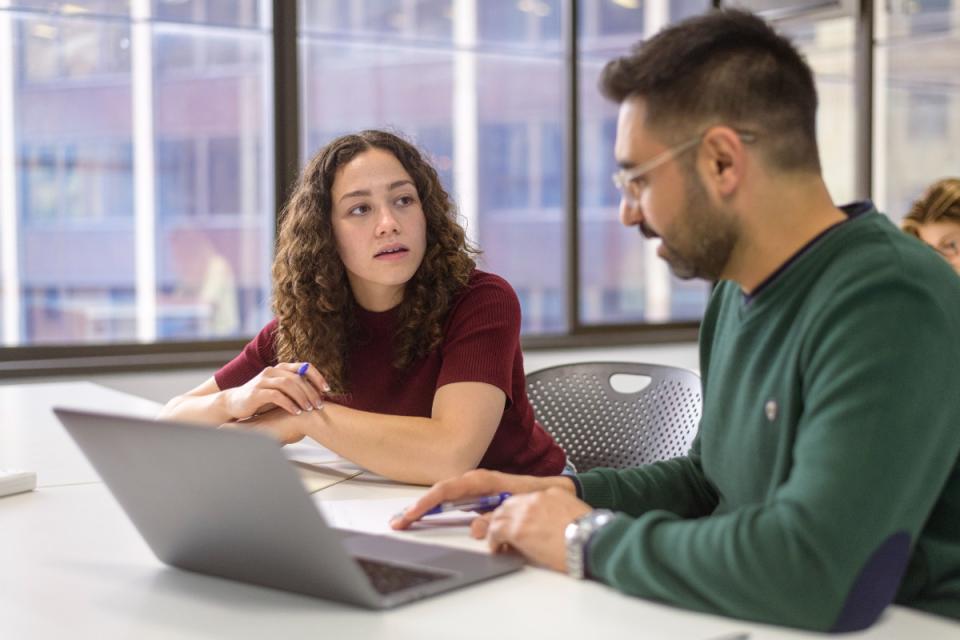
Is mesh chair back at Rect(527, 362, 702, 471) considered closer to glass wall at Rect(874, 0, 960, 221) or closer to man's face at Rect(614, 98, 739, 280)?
man's face at Rect(614, 98, 739, 280)

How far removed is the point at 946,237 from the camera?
2.78m

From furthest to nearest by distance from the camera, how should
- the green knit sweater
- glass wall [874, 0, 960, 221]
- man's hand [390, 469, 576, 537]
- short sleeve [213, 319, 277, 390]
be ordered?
glass wall [874, 0, 960, 221]
short sleeve [213, 319, 277, 390]
man's hand [390, 469, 576, 537]
the green knit sweater

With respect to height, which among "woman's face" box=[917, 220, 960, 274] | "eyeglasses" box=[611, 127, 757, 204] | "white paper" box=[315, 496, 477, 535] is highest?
"eyeglasses" box=[611, 127, 757, 204]

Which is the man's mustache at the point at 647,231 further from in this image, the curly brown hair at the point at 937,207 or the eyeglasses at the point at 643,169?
the curly brown hair at the point at 937,207

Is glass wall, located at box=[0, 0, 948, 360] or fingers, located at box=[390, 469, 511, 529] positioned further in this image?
glass wall, located at box=[0, 0, 948, 360]

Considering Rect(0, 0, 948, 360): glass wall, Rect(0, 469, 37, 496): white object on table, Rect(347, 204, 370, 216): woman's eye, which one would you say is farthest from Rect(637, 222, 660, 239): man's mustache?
Rect(0, 0, 948, 360): glass wall

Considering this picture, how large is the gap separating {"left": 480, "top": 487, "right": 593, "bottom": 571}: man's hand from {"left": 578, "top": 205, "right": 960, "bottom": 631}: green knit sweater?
0.06 m

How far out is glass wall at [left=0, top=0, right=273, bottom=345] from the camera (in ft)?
12.3

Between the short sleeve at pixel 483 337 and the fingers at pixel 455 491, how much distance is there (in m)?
0.48

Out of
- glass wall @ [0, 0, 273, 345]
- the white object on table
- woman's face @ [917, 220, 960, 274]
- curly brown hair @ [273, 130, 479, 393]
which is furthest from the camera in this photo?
glass wall @ [0, 0, 273, 345]

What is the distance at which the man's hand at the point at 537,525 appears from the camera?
47.2 inches

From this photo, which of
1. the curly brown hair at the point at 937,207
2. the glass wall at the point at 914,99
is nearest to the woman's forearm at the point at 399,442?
the curly brown hair at the point at 937,207

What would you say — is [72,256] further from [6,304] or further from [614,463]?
[614,463]

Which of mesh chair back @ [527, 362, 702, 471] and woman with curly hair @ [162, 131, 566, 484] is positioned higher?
woman with curly hair @ [162, 131, 566, 484]
